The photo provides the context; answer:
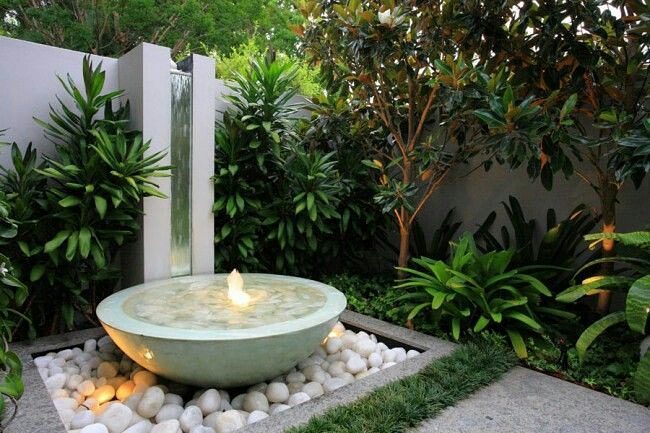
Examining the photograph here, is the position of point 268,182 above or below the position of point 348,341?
above

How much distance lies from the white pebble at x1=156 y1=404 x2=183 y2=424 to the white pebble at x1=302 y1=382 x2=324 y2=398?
2.17 ft

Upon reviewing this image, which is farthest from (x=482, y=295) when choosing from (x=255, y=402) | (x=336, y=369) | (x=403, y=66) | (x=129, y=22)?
(x=129, y=22)

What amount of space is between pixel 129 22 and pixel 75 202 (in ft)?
26.5

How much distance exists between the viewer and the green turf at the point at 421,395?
5.86 ft

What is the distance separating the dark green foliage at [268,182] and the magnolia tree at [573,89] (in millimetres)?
1583

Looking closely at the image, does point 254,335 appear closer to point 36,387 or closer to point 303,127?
point 36,387

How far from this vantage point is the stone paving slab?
1883 mm

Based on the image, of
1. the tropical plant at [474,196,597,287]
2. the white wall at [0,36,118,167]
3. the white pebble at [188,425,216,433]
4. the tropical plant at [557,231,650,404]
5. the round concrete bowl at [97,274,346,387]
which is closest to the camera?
the white pebble at [188,425,216,433]

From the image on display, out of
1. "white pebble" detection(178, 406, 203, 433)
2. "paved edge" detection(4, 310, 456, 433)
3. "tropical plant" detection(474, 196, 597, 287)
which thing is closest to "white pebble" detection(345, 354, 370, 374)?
"paved edge" detection(4, 310, 456, 433)

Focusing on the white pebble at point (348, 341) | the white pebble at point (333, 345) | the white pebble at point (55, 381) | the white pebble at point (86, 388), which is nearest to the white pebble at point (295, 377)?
the white pebble at point (333, 345)

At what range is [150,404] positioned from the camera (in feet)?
6.70

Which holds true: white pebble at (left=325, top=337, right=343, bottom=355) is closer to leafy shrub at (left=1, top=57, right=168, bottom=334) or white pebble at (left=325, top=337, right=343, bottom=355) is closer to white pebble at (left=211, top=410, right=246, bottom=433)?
white pebble at (left=211, top=410, right=246, bottom=433)

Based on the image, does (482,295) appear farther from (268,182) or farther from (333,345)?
(268,182)

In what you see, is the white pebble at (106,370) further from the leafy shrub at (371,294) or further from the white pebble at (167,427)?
the leafy shrub at (371,294)
